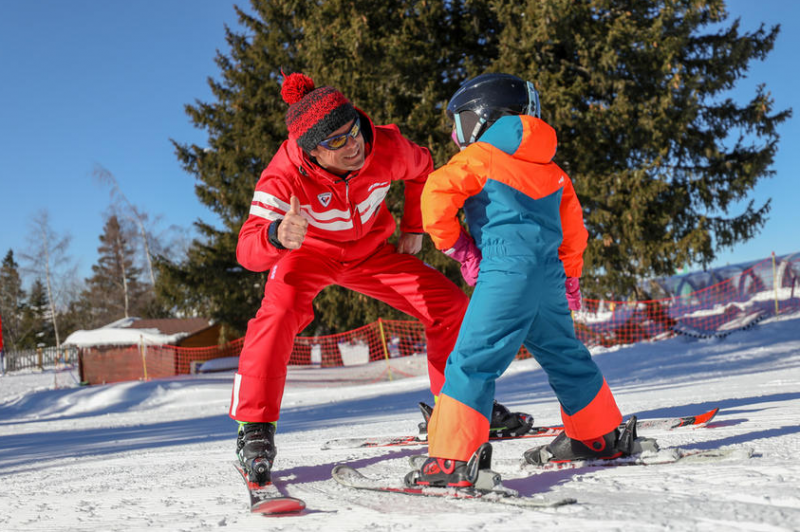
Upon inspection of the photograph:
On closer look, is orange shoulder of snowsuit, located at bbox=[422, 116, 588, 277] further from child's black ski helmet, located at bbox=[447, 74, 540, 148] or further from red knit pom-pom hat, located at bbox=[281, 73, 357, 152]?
red knit pom-pom hat, located at bbox=[281, 73, 357, 152]

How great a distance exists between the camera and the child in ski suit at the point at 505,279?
185 cm

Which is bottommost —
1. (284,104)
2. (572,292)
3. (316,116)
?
(572,292)

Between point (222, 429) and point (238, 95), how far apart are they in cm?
1311

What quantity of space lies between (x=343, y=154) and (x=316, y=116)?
20cm

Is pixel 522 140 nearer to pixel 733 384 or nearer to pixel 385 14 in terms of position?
pixel 733 384

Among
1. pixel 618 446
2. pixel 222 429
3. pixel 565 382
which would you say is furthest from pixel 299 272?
pixel 222 429

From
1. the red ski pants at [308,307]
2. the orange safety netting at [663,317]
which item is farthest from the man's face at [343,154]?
the orange safety netting at [663,317]

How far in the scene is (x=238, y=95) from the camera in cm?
1667

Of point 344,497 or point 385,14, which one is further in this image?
point 385,14

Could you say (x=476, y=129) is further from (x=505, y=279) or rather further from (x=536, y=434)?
(x=536, y=434)

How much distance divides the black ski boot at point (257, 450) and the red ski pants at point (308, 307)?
37 mm

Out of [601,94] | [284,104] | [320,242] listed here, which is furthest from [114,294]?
[320,242]

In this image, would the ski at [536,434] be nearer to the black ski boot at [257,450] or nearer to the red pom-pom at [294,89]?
the black ski boot at [257,450]

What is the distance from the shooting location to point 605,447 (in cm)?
210
